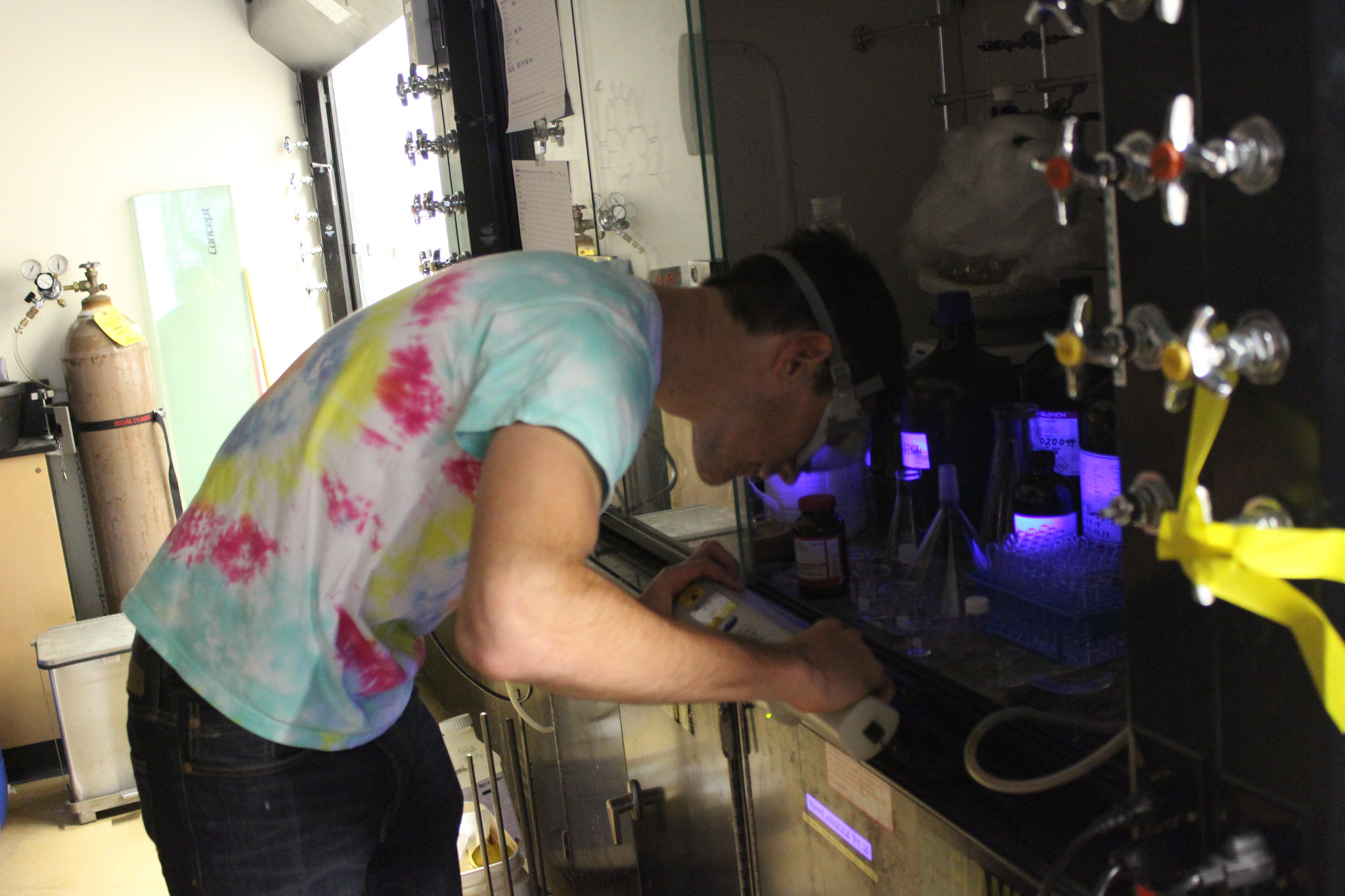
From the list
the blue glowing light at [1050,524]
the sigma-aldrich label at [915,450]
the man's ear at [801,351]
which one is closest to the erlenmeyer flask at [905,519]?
the sigma-aldrich label at [915,450]

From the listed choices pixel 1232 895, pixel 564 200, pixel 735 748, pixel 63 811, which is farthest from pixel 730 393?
pixel 63 811

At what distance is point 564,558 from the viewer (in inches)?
29.6

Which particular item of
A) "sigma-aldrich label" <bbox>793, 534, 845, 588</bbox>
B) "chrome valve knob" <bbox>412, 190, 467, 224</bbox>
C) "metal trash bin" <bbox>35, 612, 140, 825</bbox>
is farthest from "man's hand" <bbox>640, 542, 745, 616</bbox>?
"metal trash bin" <bbox>35, 612, 140, 825</bbox>

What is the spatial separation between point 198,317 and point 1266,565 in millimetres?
4181

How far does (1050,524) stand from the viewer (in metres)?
1.19

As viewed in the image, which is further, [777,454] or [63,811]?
[63,811]

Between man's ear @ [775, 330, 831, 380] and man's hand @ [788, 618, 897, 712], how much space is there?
0.83 feet

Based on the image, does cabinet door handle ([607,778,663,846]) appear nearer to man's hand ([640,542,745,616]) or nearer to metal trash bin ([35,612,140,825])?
man's hand ([640,542,745,616])

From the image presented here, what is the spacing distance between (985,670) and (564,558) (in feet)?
1.73

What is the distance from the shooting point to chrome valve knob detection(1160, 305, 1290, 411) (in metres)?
0.54

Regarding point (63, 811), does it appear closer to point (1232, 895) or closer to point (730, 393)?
point (730, 393)

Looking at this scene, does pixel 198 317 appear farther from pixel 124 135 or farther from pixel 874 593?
pixel 874 593

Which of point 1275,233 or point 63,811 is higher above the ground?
point 1275,233

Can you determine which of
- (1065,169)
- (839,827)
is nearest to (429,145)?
(839,827)
